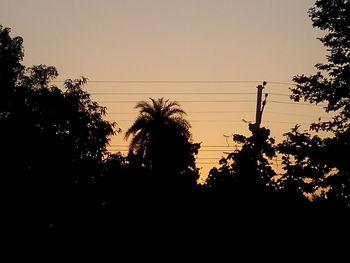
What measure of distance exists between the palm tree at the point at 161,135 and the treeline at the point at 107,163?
9.52 m

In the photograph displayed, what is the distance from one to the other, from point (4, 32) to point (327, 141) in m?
17.9

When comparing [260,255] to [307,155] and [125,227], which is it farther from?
[307,155]

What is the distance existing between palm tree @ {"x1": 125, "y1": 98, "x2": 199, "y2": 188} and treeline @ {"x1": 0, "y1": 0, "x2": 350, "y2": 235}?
9521mm

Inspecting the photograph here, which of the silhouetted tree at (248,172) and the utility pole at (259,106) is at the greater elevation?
the utility pole at (259,106)

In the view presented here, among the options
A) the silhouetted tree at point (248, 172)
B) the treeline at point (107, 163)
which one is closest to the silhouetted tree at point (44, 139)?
the treeline at point (107, 163)

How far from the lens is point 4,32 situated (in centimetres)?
3080

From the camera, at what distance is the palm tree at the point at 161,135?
139 ft

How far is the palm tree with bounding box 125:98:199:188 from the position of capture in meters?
42.4

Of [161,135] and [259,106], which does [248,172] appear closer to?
[259,106]

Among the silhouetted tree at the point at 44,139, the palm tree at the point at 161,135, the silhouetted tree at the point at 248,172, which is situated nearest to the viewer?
the silhouetted tree at the point at 248,172

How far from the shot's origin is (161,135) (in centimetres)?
4450

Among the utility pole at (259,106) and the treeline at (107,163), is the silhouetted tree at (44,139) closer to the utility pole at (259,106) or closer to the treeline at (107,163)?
the treeline at (107,163)

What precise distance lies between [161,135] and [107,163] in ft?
41.2

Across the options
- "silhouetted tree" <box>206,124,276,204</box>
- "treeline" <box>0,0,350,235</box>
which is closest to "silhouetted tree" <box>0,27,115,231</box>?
"treeline" <box>0,0,350,235</box>
